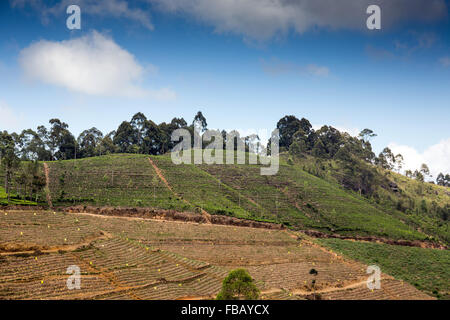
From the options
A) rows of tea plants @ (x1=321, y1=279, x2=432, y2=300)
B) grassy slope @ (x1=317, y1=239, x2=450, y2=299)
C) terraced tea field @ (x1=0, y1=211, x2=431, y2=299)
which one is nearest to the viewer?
terraced tea field @ (x1=0, y1=211, x2=431, y2=299)

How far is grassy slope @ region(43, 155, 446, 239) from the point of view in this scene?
174ft

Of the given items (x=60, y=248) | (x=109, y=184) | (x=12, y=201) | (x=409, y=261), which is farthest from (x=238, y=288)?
(x=109, y=184)

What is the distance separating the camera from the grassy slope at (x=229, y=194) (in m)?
53.2

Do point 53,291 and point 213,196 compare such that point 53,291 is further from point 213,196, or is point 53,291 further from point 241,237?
point 213,196

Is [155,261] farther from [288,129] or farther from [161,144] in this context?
[288,129]

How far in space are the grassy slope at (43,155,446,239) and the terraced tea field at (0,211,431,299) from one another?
8.37 m

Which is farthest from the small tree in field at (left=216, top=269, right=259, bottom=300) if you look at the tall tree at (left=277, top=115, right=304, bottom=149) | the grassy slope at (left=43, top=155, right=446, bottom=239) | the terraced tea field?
the tall tree at (left=277, top=115, right=304, bottom=149)

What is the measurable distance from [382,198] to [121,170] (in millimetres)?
57990

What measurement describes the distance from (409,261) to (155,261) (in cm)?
3408

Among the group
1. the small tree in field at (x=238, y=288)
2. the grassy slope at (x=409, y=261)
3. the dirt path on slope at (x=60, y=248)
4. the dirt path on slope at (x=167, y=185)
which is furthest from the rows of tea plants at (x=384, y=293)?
the dirt path on slope at (x=167, y=185)

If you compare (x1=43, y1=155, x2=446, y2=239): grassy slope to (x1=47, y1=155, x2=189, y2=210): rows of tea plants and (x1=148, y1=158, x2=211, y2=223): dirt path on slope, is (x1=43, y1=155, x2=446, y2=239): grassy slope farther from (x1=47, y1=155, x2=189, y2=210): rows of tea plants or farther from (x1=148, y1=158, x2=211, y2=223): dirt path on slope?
(x1=148, y1=158, x2=211, y2=223): dirt path on slope

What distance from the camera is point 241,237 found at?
144 ft

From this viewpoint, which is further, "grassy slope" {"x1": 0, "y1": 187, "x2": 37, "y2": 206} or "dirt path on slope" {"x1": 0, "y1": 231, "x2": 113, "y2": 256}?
"grassy slope" {"x1": 0, "y1": 187, "x2": 37, "y2": 206}
